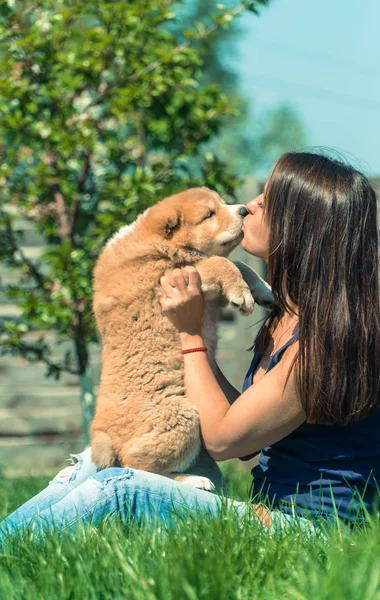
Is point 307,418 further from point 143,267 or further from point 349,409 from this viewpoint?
point 143,267

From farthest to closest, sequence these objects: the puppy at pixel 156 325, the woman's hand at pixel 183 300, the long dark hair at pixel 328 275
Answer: the woman's hand at pixel 183 300 < the puppy at pixel 156 325 < the long dark hair at pixel 328 275

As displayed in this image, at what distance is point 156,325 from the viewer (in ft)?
9.89

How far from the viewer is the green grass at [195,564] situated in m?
1.93

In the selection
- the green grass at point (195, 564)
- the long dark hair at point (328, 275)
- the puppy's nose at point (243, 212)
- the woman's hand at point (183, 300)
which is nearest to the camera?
the green grass at point (195, 564)

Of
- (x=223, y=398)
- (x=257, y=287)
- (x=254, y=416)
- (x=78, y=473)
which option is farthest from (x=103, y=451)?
(x=257, y=287)

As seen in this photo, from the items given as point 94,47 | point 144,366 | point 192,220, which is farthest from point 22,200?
point 144,366

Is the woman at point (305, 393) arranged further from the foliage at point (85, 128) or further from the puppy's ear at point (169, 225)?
the foliage at point (85, 128)

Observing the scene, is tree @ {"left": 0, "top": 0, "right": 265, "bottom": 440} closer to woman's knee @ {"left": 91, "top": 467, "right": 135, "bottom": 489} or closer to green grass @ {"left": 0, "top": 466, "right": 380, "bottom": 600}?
woman's knee @ {"left": 91, "top": 467, "right": 135, "bottom": 489}

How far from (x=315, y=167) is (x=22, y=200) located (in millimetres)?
2545

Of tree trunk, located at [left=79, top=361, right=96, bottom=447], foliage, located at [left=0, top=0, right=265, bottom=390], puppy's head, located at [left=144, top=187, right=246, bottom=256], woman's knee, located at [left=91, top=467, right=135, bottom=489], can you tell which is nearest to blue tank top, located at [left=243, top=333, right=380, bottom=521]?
woman's knee, located at [left=91, top=467, right=135, bottom=489]

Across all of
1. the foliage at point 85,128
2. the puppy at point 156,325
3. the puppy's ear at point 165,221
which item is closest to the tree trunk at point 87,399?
the foliage at point 85,128

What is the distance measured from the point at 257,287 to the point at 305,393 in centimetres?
88

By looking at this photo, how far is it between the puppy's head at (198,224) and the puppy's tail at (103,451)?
2.71 ft

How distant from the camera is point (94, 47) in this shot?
4.56 metres
